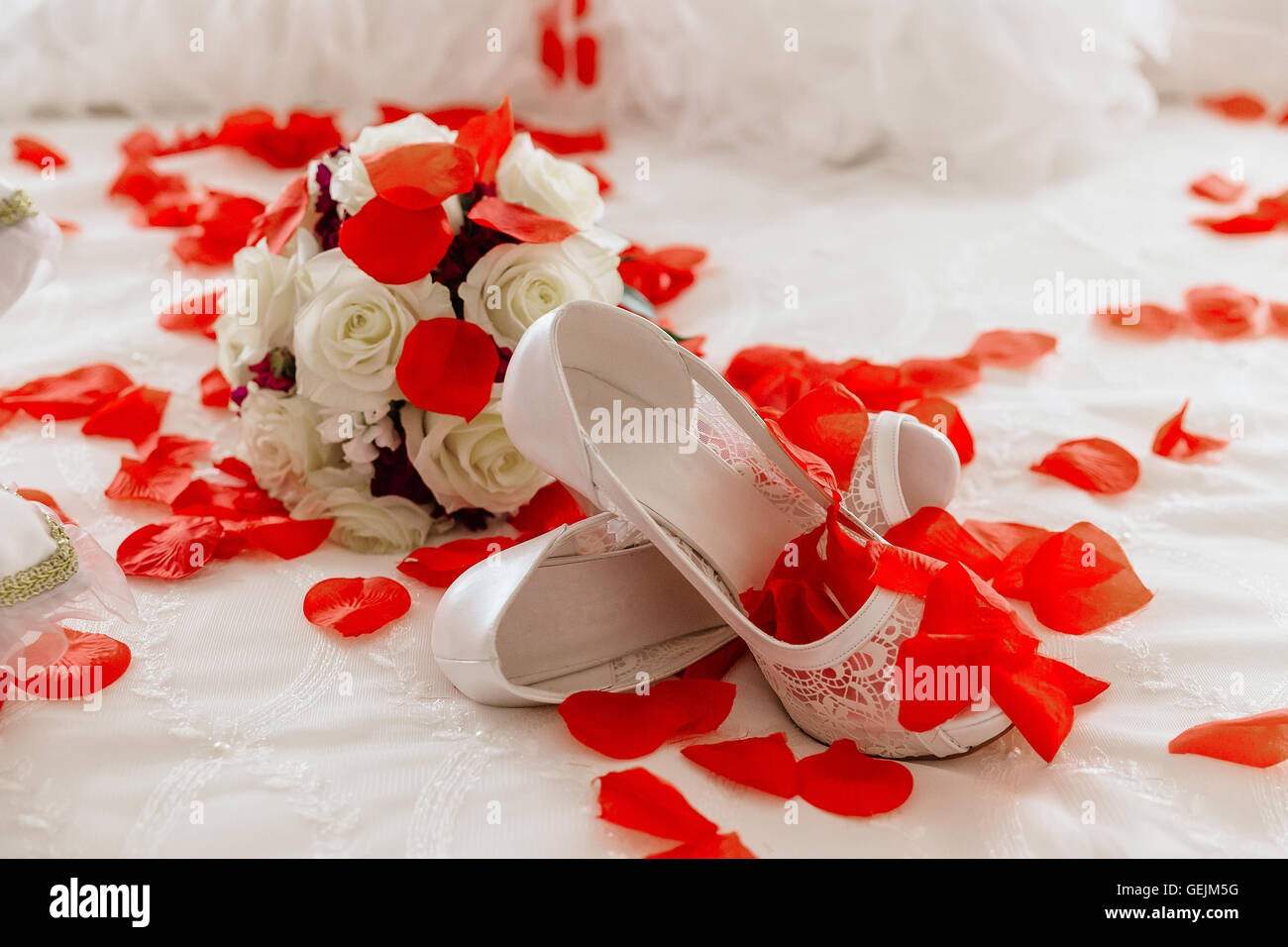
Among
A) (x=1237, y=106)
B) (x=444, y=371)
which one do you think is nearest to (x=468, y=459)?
(x=444, y=371)

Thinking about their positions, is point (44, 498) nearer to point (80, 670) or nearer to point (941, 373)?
point (80, 670)

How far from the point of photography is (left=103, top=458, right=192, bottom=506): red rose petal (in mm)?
963

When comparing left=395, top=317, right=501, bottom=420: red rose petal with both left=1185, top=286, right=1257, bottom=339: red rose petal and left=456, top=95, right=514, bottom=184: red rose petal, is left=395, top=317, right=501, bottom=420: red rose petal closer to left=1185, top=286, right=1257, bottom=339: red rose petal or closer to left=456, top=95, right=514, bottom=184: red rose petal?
left=456, top=95, right=514, bottom=184: red rose petal

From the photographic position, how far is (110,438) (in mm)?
1048

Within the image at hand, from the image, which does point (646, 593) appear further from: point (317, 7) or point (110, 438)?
point (317, 7)

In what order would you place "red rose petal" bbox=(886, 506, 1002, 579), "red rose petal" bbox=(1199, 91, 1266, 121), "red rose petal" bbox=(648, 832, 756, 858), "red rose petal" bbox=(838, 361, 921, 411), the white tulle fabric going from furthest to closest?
1. "red rose petal" bbox=(1199, 91, 1266, 121)
2. the white tulle fabric
3. "red rose petal" bbox=(838, 361, 921, 411)
4. "red rose petal" bbox=(886, 506, 1002, 579)
5. "red rose petal" bbox=(648, 832, 756, 858)

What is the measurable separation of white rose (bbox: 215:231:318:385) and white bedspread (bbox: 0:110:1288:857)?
0.17 metres

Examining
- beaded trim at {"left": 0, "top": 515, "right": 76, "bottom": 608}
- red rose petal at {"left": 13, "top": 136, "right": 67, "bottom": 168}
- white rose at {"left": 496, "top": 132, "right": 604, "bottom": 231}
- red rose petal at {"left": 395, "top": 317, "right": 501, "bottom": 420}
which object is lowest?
beaded trim at {"left": 0, "top": 515, "right": 76, "bottom": 608}

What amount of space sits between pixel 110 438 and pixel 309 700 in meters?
0.43

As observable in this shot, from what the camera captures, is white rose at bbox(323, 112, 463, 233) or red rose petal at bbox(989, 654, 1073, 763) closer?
red rose petal at bbox(989, 654, 1073, 763)

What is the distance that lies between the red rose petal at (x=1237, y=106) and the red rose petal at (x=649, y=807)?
1.61 metres
